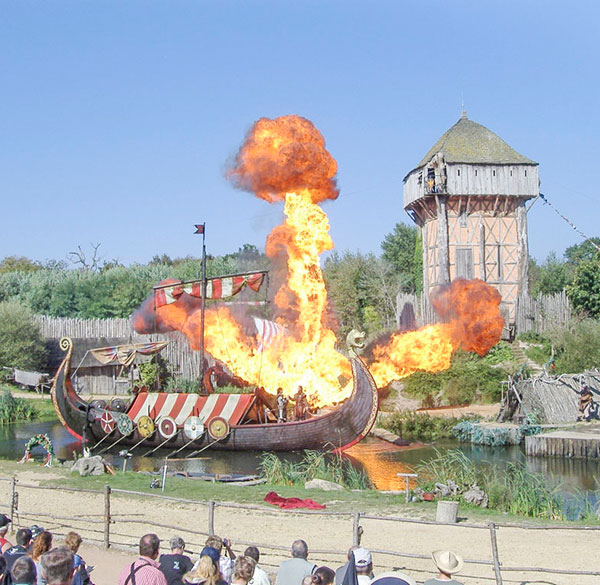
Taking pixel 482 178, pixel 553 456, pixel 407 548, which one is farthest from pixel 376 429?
pixel 482 178

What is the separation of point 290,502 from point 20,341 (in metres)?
25.4

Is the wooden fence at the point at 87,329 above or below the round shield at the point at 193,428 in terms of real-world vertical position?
above

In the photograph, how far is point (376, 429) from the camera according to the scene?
27.0 m

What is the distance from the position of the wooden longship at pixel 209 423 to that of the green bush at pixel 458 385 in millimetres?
8309

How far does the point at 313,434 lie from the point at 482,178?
73.3 ft

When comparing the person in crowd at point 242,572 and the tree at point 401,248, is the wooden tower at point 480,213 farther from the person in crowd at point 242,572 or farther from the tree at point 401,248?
the person in crowd at point 242,572

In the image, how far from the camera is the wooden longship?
2253cm

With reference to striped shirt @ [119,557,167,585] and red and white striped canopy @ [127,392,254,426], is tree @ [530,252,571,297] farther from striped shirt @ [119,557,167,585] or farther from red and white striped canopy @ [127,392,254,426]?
striped shirt @ [119,557,167,585]

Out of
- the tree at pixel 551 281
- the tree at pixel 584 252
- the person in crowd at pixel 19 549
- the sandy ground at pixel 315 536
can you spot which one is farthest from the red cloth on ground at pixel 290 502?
the tree at pixel 584 252

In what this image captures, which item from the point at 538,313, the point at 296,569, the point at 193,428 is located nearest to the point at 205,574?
the point at 296,569

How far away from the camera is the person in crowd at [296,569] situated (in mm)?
6914

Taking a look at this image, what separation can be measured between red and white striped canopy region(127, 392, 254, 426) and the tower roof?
869 inches

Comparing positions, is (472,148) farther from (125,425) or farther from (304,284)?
(125,425)

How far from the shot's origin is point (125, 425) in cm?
2438
